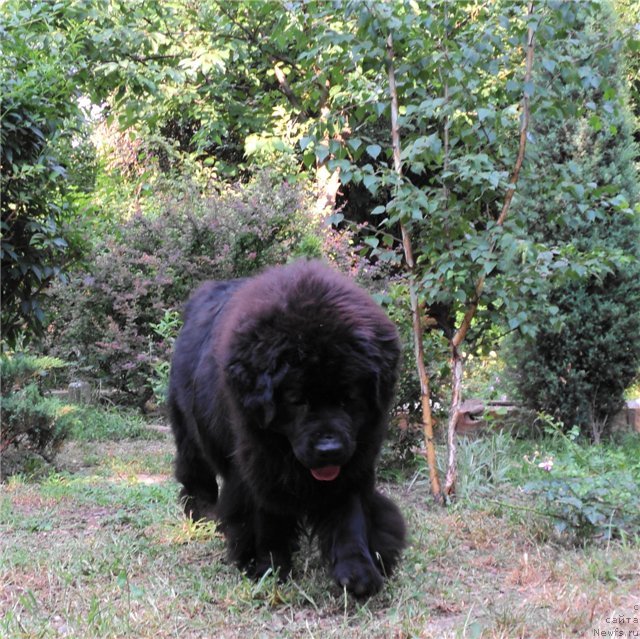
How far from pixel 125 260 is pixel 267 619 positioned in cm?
565

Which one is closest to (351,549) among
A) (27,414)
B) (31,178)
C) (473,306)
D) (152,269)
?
(473,306)

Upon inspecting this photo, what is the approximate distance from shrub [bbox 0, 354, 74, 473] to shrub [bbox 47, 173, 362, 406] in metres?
2.06

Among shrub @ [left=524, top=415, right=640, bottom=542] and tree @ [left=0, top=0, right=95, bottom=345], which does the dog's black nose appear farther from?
tree @ [left=0, top=0, right=95, bottom=345]

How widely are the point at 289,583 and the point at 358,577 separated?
339 millimetres

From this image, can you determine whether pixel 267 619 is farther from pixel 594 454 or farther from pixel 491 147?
pixel 594 454

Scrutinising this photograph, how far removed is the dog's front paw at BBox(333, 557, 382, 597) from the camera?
259 cm

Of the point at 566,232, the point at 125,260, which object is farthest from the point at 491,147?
the point at 125,260

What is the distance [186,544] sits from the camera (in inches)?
137

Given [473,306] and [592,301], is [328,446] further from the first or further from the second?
[592,301]

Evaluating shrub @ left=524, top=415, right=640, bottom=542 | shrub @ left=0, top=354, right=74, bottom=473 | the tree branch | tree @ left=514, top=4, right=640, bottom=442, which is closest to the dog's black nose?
shrub @ left=524, top=415, right=640, bottom=542

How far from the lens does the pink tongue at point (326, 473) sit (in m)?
2.55

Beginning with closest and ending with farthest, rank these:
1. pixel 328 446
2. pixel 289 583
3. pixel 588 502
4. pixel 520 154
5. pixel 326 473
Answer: pixel 328 446
pixel 326 473
pixel 289 583
pixel 588 502
pixel 520 154

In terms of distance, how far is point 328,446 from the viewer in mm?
2396

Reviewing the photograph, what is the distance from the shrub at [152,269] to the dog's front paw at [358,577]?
477 centimetres
